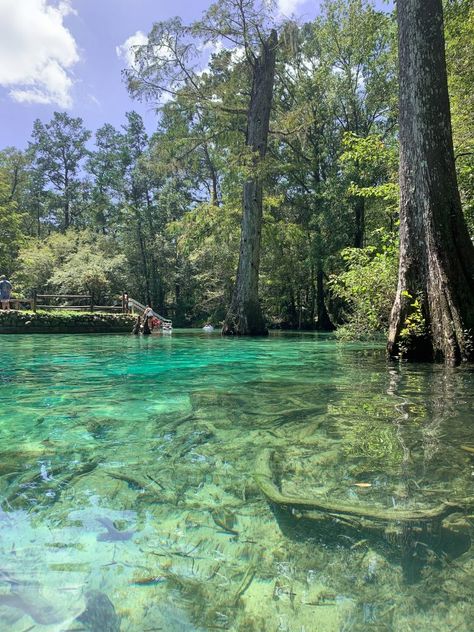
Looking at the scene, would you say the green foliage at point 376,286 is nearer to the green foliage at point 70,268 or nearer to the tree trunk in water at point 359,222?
the tree trunk in water at point 359,222

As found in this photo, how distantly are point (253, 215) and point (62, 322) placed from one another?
31.3 feet

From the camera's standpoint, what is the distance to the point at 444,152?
279 inches

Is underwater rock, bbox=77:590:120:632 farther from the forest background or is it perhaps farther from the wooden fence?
the wooden fence

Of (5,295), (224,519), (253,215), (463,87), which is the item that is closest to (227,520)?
(224,519)

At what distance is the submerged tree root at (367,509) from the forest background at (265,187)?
7.19m

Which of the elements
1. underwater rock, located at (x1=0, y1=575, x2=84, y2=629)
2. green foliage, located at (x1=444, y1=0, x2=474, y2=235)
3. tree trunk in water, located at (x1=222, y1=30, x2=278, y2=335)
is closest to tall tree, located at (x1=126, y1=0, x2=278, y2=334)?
tree trunk in water, located at (x1=222, y1=30, x2=278, y2=335)

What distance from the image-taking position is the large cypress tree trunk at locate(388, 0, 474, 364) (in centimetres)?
663

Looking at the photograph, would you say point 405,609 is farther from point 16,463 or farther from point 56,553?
point 16,463

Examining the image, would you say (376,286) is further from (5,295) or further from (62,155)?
(62,155)

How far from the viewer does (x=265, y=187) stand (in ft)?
82.4

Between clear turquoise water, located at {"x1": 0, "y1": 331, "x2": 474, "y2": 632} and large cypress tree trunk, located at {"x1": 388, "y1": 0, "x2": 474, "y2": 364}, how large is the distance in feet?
10.6

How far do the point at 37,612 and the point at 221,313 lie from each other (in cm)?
3185

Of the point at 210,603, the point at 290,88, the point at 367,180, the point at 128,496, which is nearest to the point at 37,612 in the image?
the point at 210,603

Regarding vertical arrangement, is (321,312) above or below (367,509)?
above
